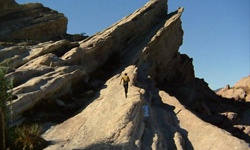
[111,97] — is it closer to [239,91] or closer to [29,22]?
[29,22]

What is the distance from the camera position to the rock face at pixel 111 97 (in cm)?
2584

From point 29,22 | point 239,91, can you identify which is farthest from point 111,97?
point 239,91

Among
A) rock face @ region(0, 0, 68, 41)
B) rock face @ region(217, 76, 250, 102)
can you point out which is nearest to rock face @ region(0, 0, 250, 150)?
rock face @ region(0, 0, 68, 41)

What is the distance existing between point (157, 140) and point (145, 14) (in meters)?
37.9

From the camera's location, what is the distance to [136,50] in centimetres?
5272

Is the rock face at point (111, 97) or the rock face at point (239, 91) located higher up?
the rock face at point (239, 91)

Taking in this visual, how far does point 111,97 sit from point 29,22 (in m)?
30.0

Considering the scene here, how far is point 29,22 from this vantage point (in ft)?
191

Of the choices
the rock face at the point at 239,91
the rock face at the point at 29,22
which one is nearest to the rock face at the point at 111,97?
the rock face at the point at 29,22

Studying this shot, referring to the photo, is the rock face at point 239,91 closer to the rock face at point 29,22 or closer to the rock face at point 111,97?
the rock face at point 111,97

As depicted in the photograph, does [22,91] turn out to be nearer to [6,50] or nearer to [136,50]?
[6,50]

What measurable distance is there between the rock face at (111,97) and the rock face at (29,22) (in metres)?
11.4

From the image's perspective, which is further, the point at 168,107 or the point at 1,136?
the point at 168,107

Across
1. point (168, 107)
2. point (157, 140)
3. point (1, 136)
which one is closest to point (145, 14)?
point (168, 107)
